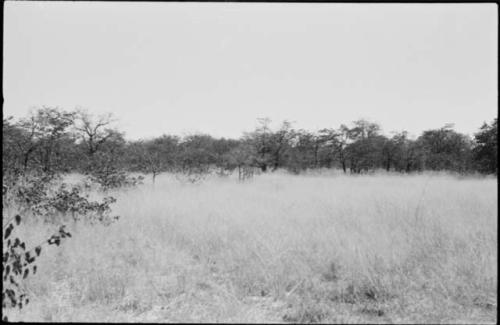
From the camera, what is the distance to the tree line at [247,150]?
632 centimetres

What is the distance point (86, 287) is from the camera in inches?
103

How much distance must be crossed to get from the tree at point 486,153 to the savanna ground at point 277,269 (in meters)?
9.28

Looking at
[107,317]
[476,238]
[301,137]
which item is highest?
[301,137]

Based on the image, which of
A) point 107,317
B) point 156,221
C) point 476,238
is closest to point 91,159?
point 156,221

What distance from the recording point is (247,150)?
13.6 meters

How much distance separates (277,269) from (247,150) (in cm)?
1080

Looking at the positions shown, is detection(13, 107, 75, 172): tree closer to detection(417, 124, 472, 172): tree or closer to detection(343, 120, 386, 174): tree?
detection(343, 120, 386, 174): tree

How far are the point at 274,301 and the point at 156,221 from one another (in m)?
2.87

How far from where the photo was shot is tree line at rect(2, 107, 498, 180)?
6.32m

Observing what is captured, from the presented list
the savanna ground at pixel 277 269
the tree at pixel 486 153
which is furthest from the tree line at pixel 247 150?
the savanna ground at pixel 277 269

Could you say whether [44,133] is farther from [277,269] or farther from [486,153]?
[486,153]

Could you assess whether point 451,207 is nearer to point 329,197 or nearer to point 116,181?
point 329,197

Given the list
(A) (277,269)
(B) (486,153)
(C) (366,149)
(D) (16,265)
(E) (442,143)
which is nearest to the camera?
(D) (16,265)

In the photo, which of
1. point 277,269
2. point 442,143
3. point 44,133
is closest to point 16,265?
point 277,269
